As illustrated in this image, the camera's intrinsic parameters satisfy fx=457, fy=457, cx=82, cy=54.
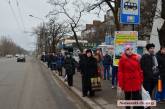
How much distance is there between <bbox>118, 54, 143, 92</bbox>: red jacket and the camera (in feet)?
36.5

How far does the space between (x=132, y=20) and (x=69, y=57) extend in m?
8.21

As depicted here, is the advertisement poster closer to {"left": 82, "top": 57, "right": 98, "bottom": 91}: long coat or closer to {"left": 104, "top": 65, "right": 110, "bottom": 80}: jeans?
{"left": 82, "top": 57, "right": 98, "bottom": 91}: long coat

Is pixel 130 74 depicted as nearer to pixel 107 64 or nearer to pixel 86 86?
pixel 86 86

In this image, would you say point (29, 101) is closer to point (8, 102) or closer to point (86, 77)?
point (8, 102)

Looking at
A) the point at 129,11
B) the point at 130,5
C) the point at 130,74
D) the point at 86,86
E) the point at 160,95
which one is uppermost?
the point at 130,5

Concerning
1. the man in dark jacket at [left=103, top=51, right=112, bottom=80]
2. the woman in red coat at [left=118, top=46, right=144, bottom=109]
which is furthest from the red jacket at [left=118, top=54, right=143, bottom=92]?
the man in dark jacket at [left=103, top=51, right=112, bottom=80]

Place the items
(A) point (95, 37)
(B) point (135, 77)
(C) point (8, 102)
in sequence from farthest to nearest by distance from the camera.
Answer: (A) point (95, 37)
(C) point (8, 102)
(B) point (135, 77)

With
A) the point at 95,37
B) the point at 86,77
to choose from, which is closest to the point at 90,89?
the point at 86,77

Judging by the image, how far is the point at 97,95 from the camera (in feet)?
58.4

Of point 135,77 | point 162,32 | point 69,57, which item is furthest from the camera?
point 69,57

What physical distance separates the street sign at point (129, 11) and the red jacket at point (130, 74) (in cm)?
378

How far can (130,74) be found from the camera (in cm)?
1114

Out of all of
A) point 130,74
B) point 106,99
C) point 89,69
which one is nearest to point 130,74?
point 130,74

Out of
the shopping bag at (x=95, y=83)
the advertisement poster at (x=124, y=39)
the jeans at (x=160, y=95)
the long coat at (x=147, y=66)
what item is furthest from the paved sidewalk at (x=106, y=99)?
the advertisement poster at (x=124, y=39)
